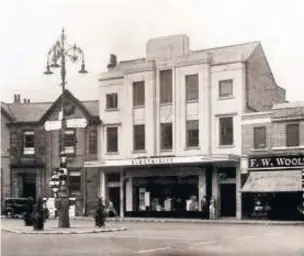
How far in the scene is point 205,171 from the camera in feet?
48.6

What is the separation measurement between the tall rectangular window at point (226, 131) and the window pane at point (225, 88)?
1.52ft

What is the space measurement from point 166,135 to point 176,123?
807 mm

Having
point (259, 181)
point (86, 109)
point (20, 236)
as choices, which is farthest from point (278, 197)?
point (20, 236)

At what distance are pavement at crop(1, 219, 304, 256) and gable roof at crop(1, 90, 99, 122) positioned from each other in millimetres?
1890

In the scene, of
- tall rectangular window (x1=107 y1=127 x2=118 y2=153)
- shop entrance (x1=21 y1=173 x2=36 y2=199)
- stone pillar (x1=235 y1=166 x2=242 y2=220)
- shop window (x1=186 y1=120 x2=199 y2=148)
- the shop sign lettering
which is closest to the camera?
shop entrance (x1=21 y1=173 x2=36 y2=199)

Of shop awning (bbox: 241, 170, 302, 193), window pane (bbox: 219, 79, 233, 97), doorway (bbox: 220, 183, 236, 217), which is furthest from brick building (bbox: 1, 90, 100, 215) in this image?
doorway (bbox: 220, 183, 236, 217)

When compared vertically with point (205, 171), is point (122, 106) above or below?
above

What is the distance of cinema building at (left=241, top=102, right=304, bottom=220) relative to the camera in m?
12.2

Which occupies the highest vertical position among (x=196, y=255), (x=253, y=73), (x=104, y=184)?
(x=253, y=73)

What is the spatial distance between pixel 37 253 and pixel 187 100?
3.97 metres

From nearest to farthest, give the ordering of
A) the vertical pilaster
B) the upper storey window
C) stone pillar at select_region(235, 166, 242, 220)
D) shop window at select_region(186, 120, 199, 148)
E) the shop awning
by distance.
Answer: the shop awning < the upper storey window < shop window at select_region(186, 120, 199, 148) < stone pillar at select_region(235, 166, 242, 220) < the vertical pilaster

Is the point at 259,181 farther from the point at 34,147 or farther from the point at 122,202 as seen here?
the point at 34,147

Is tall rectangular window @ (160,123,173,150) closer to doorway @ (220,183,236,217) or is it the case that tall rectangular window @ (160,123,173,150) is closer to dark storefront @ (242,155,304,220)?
dark storefront @ (242,155,304,220)

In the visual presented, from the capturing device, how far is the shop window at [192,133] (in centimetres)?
1399
